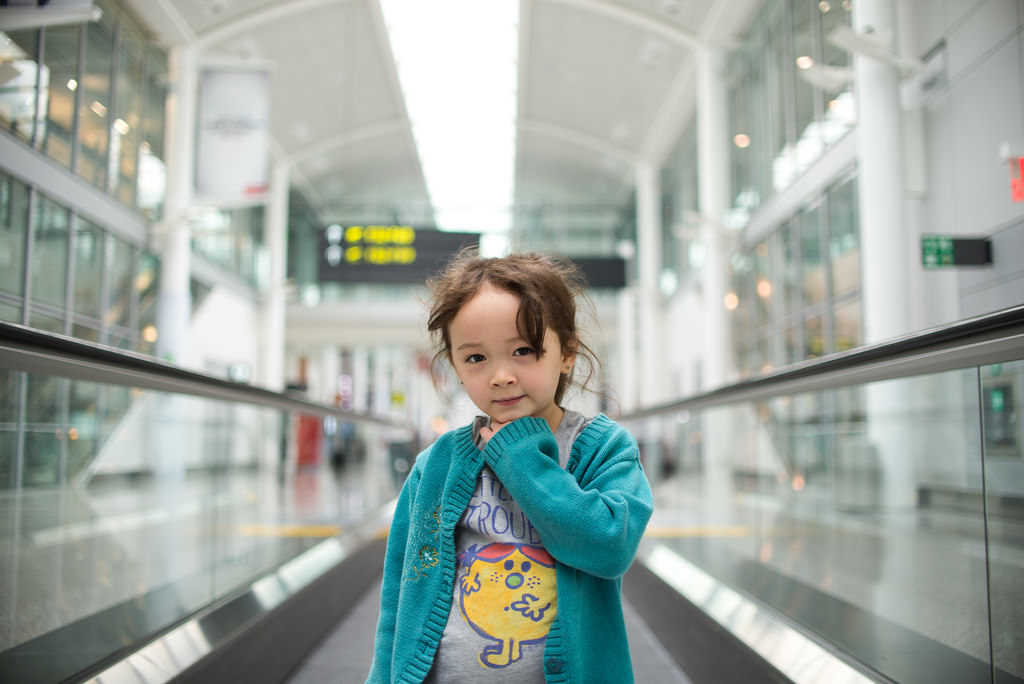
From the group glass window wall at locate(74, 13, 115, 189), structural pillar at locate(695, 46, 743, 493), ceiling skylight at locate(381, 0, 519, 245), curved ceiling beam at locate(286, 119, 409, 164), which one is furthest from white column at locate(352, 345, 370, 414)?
glass window wall at locate(74, 13, 115, 189)

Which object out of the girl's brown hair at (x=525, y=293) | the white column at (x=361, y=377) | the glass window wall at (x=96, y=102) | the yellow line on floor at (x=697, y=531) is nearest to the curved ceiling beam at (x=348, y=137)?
the white column at (x=361, y=377)

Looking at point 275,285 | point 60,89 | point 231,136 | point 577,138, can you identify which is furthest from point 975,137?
point 275,285

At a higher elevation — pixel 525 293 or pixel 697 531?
pixel 525 293

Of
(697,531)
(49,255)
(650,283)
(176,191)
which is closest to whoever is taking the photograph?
(49,255)

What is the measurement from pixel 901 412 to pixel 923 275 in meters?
3.00

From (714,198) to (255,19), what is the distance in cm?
774

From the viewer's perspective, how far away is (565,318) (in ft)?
4.41

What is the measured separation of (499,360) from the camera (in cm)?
128

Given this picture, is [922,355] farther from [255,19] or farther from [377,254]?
[377,254]

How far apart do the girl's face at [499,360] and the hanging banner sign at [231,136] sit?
8573mm

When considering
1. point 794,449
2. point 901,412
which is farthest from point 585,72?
point 901,412

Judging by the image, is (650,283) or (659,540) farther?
(650,283)

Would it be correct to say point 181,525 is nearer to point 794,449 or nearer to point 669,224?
point 794,449

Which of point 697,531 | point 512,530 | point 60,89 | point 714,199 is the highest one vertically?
point 714,199
